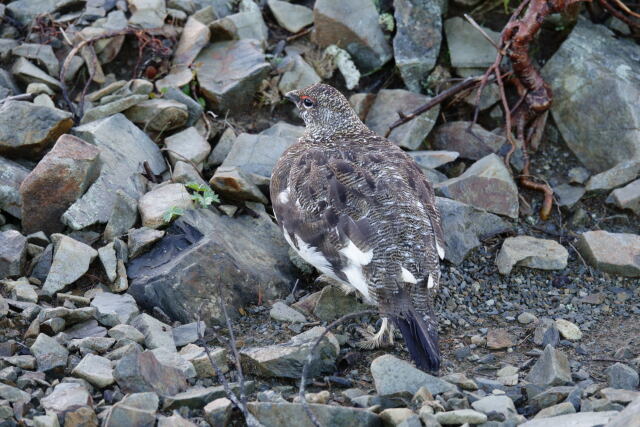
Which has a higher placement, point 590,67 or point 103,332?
point 590,67

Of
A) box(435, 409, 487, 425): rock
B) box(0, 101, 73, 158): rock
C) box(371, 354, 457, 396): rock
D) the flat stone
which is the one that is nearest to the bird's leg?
box(371, 354, 457, 396): rock

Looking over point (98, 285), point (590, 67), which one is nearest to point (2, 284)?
point (98, 285)

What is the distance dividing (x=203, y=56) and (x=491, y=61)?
2.87 meters

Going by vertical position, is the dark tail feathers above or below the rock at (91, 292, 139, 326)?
above

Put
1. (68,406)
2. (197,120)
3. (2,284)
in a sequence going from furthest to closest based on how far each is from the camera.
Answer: (197,120) < (2,284) < (68,406)

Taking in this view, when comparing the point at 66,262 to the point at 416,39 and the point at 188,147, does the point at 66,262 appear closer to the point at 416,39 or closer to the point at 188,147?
the point at 188,147

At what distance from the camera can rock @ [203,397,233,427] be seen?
4.20 meters

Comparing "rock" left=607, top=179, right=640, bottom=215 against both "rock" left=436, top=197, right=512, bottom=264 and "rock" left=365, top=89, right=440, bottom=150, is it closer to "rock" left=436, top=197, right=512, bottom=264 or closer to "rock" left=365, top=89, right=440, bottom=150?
"rock" left=436, top=197, right=512, bottom=264

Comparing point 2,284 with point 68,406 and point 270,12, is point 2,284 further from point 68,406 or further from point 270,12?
point 270,12

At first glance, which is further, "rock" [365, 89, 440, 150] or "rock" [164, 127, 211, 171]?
"rock" [365, 89, 440, 150]

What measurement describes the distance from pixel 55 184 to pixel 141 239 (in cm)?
81

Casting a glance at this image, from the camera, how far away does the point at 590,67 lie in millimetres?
7812

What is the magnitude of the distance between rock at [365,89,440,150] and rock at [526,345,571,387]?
119 inches

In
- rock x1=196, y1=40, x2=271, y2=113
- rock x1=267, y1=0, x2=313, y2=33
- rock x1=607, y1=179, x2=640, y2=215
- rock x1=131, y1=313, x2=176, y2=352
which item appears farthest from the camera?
rock x1=267, y1=0, x2=313, y2=33
